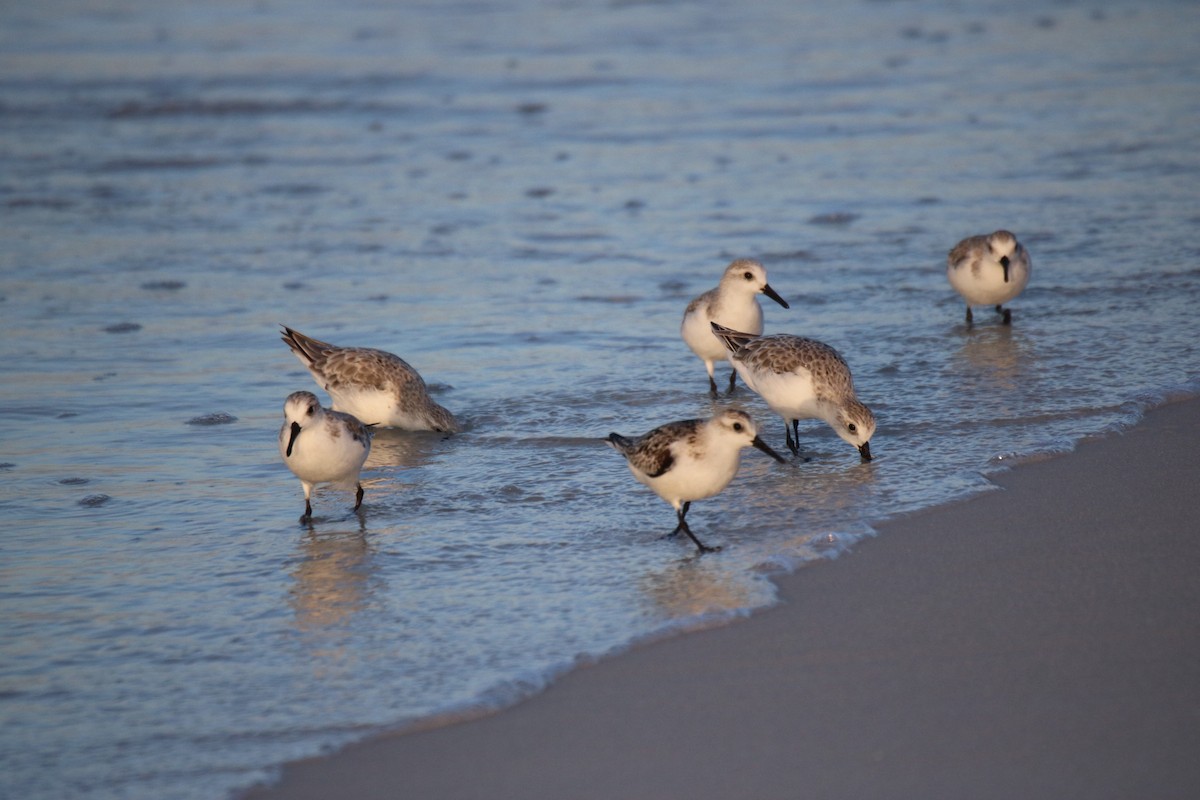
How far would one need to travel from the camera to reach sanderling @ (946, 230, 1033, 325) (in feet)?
31.8

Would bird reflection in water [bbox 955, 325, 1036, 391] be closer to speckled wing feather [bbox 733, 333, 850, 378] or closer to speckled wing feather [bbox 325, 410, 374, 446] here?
speckled wing feather [bbox 733, 333, 850, 378]

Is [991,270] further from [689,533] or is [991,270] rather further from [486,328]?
[689,533]

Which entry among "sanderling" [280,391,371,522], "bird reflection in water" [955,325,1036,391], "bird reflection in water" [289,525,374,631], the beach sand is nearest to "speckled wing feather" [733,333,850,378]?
"bird reflection in water" [955,325,1036,391]

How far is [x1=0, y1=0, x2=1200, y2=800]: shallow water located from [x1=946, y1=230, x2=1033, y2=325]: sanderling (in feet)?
0.87

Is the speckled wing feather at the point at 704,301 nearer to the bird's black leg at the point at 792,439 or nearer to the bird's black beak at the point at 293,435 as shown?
the bird's black leg at the point at 792,439

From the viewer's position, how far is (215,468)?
7.68 meters

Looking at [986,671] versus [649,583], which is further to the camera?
[649,583]

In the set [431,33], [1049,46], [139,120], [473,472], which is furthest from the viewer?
[431,33]

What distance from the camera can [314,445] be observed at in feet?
22.1

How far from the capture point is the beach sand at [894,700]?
419 cm

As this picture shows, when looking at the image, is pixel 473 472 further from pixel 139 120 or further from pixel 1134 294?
pixel 139 120

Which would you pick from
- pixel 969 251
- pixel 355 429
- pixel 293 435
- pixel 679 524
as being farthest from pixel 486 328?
pixel 679 524

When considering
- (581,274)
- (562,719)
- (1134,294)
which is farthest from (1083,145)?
(562,719)

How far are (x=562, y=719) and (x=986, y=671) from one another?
1465 millimetres
